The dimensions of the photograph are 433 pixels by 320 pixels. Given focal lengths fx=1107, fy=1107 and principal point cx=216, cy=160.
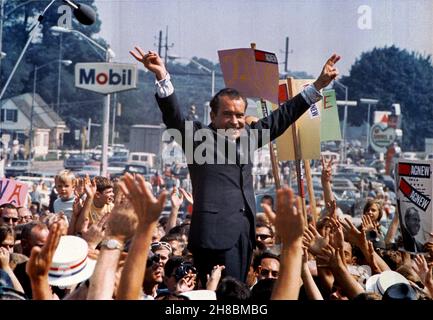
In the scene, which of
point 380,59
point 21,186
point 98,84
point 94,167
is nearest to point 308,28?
point 98,84

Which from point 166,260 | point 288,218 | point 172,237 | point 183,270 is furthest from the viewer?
point 172,237

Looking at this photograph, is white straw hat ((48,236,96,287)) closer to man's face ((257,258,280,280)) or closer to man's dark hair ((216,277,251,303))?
man's dark hair ((216,277,251,303))

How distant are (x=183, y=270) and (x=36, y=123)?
5094 cm

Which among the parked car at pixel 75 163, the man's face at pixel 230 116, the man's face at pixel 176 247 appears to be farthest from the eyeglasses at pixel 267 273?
the parked car at pixel 75 163

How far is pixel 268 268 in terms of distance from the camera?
23.2 feet

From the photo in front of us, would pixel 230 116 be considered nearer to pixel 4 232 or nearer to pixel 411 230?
pixel 4 232

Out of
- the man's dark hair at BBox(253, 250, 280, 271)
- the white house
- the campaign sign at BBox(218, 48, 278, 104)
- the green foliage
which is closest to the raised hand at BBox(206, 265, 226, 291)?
the man's dark hair at BBox(253, 250, 280, 271)

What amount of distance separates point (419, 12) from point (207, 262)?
11112 mm

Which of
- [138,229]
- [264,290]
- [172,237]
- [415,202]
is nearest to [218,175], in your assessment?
[264,290]

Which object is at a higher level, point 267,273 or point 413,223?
point 413,223

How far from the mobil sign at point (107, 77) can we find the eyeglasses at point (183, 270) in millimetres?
15937

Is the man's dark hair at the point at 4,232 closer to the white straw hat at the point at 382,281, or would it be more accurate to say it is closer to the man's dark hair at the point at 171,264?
the man's dark hair at the point at 171,264

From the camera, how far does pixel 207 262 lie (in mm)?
6504

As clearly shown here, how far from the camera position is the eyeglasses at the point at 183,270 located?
6.56m
